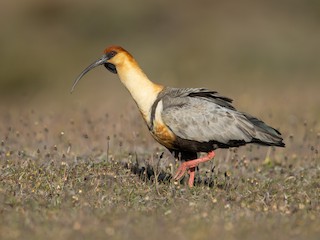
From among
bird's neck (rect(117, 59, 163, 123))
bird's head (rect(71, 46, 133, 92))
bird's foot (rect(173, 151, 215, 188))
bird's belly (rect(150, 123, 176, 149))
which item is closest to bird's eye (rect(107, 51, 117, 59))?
bird's head (rect(71, 46, 133, 92))

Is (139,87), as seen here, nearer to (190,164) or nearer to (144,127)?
(190,164)

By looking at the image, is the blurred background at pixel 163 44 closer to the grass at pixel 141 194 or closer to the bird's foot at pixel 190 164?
the grass at pixel 141 194

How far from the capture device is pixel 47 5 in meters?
30.7

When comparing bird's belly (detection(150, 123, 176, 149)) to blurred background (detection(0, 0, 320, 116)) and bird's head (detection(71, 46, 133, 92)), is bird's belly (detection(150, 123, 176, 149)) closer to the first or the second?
bird's head (detection(71, 46, 133, 92))

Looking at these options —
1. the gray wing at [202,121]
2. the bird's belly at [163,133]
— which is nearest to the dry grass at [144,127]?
the bird's belly at [163,133]

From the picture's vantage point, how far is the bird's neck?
32.3ft

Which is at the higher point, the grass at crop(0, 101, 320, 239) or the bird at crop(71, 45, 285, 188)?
the bird at crop(71, 45, 285, 188)

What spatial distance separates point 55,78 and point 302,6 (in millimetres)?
12044

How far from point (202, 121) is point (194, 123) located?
114 millimetres

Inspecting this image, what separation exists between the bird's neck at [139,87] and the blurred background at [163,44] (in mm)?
10735

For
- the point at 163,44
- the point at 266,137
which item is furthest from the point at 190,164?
the point at 163,44

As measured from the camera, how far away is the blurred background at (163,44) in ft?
78.8

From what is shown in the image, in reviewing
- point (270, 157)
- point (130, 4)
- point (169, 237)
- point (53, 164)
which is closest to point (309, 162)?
point (270, 157)

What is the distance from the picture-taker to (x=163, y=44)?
2862 centimetres
